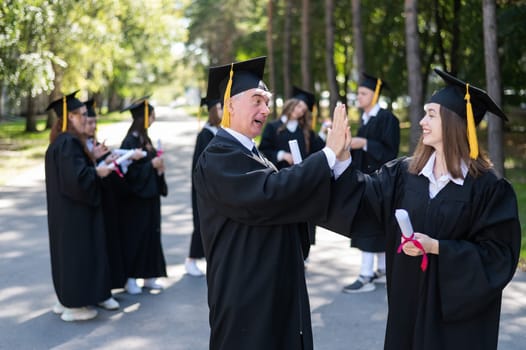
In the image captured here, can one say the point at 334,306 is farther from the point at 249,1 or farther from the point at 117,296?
the point at 249,1

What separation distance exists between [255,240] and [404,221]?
815mm

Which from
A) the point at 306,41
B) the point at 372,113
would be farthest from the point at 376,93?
the point at 306,41

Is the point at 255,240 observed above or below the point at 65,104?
below

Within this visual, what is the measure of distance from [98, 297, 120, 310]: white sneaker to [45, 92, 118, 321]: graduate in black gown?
25 cm

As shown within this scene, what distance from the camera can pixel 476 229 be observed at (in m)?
3.77

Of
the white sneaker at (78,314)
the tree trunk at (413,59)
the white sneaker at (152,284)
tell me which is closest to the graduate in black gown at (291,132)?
the white sneaker at (152,284)

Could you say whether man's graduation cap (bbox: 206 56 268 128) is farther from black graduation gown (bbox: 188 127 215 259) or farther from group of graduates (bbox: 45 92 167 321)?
black graduation gown (bbox: 188 127 215 259)

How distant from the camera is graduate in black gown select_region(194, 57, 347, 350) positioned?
11.6 ft

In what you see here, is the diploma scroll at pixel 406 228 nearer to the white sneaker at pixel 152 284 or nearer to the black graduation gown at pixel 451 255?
the black graduation gown at pixel 451 255

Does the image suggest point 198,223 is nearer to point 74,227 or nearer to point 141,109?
point 141,109

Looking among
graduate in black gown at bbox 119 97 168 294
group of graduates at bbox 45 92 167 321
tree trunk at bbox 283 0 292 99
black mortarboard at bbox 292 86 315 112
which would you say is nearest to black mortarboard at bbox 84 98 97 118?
group of graduates at bbox 45 92 167 321

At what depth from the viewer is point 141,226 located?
7723 mm

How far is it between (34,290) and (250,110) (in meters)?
4.83

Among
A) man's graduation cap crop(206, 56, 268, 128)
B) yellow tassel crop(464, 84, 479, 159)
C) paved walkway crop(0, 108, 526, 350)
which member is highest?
man's graduation cap crop(206, 56, 268, 128)
